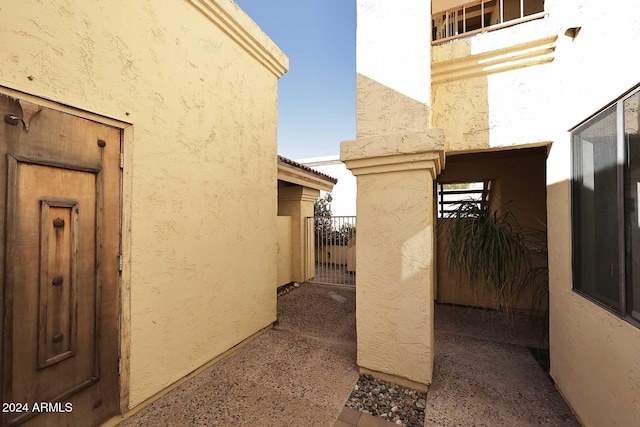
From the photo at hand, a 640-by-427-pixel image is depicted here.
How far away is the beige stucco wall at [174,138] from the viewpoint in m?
1.96

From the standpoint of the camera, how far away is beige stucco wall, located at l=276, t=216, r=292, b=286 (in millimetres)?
6723

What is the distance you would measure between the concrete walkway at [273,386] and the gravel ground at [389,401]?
0.41 ft

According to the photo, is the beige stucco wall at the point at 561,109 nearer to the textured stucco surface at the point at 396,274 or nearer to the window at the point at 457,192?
the textured stucco surface at the point at 396,274

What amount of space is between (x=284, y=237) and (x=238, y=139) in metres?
3.72

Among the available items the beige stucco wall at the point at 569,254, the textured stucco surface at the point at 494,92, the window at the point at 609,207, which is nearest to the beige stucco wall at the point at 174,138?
the textured stucco surface at the point at 494,92

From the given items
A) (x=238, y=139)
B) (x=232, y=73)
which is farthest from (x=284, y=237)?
(x=232, y=73)

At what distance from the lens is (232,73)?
11.7 feet

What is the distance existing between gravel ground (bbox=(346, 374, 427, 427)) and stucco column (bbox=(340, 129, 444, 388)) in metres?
0.10

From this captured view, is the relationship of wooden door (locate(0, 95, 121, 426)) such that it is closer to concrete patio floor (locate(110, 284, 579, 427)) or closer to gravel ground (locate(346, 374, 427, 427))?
concrete patio floor (locate(110, 284, 579, 427))

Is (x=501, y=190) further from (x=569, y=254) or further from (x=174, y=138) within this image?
(x=174, y=138)

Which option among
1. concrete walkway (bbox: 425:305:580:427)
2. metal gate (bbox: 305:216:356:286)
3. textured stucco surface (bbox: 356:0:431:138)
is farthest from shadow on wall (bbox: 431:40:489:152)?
metal gate (bbox: 305:216:356:286)

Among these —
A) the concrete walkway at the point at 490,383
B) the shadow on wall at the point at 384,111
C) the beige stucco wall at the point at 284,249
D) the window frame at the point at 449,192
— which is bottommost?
the concrete walkway at the point at 490,383

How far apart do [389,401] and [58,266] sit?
3.10 metres

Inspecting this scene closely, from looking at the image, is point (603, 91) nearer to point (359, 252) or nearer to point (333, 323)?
point (359, 252)
